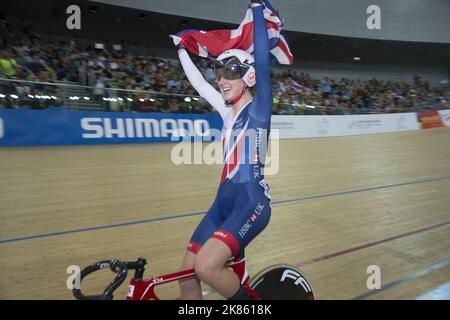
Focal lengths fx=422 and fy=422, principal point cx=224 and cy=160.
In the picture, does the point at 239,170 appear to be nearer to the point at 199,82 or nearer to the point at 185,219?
the point at 199,82

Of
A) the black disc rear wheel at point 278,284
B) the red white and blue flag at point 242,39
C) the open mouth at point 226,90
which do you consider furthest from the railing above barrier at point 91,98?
the black disc rear wheel at point 278,284

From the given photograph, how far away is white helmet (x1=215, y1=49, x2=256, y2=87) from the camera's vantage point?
6.40 feet

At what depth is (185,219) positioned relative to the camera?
14.8 feet

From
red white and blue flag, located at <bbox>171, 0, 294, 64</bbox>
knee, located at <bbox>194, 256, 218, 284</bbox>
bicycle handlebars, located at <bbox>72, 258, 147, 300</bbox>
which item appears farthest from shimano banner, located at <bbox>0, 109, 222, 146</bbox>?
knee, located at <bbox>194, 256, 218, 284</bbox>

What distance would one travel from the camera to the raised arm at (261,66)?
6.05 feet

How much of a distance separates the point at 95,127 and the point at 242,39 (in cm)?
719

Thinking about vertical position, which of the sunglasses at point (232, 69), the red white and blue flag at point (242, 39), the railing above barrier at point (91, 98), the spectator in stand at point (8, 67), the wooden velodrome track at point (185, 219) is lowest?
the wooden velodrome track at point (185, 219)

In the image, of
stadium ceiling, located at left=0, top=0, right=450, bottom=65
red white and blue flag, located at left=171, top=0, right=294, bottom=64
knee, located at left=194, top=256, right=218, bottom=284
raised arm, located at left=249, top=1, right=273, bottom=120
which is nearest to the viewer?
knee, located at left=194, top=256, right=218, bottom=284

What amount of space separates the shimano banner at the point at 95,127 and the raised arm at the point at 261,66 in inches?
269

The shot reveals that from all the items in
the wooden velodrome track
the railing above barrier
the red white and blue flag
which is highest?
the railing above barrier

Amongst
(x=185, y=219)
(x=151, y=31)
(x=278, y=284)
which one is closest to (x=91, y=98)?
(x=185, y=219)

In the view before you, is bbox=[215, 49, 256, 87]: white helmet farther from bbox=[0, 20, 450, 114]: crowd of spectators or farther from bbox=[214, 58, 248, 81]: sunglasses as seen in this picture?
bbox=[0, 20, 450, 114]: crowd of spectators

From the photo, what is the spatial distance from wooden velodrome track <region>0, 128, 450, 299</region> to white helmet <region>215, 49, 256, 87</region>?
1.51 metres

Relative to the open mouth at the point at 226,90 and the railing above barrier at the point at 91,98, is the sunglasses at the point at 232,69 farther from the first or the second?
the railing above barrier at the point at 91,98
